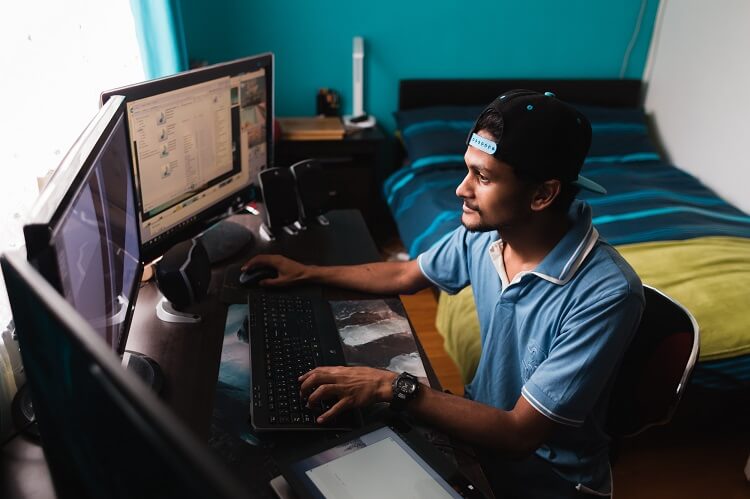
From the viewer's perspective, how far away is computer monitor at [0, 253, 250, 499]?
40 centimetres

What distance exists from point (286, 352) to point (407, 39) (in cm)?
245

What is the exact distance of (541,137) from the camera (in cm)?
108

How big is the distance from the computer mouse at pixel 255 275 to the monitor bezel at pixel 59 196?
1.44 feet

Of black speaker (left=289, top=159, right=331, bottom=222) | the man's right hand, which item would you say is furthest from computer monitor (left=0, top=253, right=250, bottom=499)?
black speaker (left=289, top=159, right=331, bottom=222)

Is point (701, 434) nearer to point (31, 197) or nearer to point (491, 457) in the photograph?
point (491, 457)

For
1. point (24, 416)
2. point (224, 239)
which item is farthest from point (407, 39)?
point (24, 416)

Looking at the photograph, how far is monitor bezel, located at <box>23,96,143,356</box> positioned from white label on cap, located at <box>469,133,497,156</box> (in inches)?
26.2

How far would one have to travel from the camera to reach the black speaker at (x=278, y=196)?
159 cm

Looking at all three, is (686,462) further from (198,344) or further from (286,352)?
(198,344)

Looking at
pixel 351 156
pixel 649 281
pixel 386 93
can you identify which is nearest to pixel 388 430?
pixel 649 281

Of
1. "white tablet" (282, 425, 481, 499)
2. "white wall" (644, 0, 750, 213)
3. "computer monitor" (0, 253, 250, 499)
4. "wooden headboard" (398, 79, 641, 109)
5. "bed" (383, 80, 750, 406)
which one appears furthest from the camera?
"wooden headboard" (398, 79, 641, 109)

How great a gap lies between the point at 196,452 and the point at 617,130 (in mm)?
3228

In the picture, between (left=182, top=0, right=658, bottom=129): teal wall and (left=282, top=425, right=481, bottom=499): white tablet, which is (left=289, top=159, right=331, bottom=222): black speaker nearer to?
(left=282, top=425, right=481, bottom=499): white tablet

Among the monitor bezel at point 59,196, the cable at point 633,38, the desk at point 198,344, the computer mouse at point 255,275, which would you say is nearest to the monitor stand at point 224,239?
the desk at point 198,344
